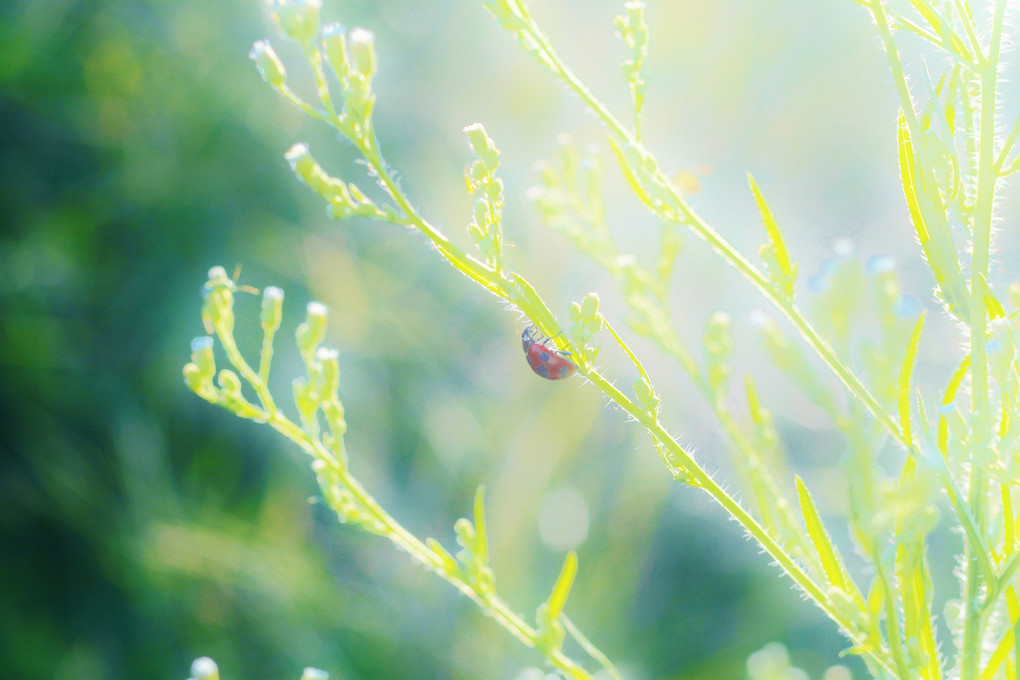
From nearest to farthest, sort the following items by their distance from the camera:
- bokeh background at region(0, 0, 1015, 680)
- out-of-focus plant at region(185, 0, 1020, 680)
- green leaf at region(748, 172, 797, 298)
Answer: out-of-focus plant at region(185, 0, 1020, 680)
green leaf at region(748, 172, 797, 298)
bokeh background at region(0, 0, 1015, 680)

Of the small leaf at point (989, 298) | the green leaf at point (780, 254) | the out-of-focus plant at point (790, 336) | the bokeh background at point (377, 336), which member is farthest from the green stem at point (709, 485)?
the bokeh background at point (377, 336)

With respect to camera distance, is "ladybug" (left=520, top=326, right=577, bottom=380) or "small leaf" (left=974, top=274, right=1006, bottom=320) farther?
"ladybug" (left=520, top=326, right=577, bottom=380)

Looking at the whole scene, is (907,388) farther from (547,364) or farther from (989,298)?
(547,364)

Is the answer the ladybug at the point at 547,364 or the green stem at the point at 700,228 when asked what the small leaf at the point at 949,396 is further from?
the ladybug at the point at 547,364

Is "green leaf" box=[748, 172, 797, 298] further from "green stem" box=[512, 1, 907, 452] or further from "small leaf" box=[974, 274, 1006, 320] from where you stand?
"small leaf" box=[974, 274, 1006, 320]

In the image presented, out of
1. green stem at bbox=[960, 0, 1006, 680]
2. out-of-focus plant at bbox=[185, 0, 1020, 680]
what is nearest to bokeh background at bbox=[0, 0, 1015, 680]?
out-of-focus plant at bbox=[185, 0, 1020, 680]

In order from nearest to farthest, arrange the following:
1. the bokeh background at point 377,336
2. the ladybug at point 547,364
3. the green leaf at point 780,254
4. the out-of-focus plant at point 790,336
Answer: the out-of-focus plant at point 790,336 → the green leaf at point 780,254 → the ladybug at point 547,364 → the bokeh background at point 377,336

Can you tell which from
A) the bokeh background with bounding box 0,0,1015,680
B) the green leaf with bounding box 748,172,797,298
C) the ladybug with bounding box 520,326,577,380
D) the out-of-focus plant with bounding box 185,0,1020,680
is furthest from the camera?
the bokeh background with bounding box 0,0,1015,680
